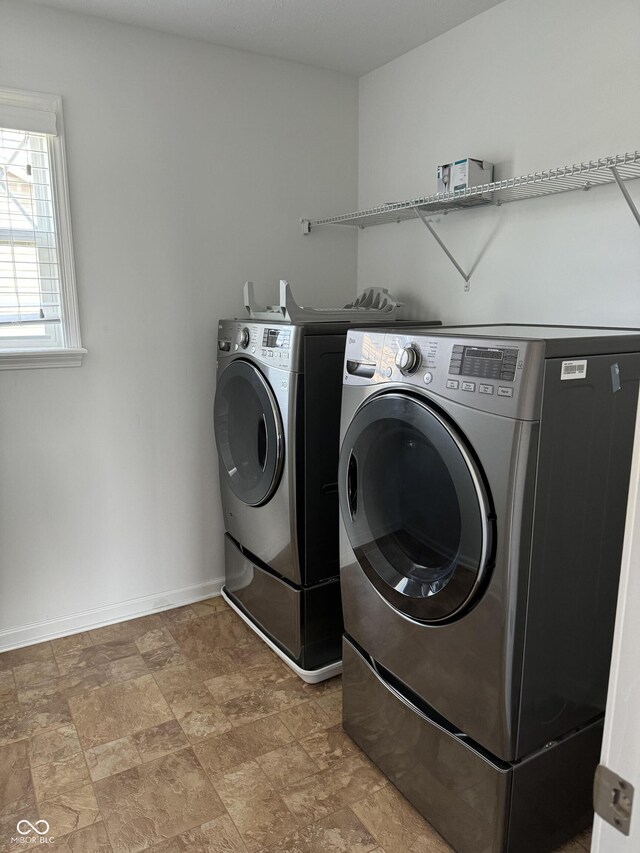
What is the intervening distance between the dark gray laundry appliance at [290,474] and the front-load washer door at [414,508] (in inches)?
14.8

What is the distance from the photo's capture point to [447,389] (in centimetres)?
139

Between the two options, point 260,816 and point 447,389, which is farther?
point 260,816

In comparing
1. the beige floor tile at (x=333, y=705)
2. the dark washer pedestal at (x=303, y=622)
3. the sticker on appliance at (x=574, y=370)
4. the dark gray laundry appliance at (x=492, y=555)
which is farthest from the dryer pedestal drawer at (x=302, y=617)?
the sticker on appliance at (x=574, y=370)

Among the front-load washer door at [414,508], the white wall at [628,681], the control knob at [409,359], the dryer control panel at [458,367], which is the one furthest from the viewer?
the control knob at [409,359]

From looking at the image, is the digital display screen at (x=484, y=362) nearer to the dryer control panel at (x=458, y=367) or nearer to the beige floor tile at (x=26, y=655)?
the dryer control panel at (x=458, y=367)

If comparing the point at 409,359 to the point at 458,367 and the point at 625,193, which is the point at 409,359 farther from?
the point at 625,193

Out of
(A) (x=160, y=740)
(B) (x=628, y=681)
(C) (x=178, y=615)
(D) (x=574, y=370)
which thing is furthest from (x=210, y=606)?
(B) (x=628, y=681)

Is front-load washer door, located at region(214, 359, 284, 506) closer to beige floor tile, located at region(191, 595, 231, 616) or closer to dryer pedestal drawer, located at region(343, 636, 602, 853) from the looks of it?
beige floor tile, located at region(191, 595, 231, 616)

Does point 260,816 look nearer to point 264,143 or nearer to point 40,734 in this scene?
point 40,734

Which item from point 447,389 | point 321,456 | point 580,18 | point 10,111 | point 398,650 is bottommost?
point 398,650

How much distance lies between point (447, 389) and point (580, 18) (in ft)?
4.31

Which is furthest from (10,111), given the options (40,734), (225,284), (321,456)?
(40,734)

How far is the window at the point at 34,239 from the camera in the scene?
2.21 m

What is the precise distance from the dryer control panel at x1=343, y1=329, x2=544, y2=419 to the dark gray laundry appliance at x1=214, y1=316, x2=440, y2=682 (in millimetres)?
412
